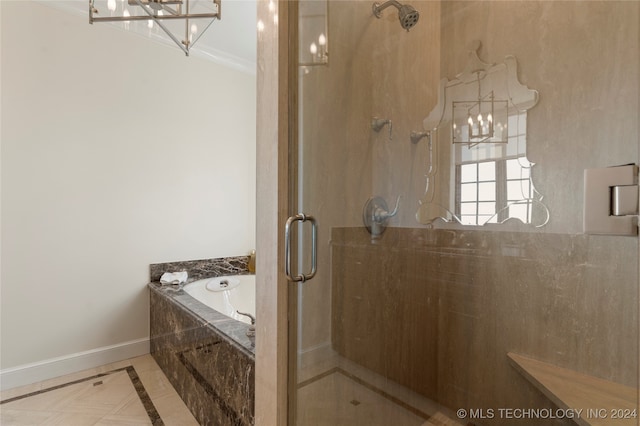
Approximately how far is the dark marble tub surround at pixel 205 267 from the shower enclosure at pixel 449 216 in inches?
77.4

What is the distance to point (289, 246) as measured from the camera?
3.33 ft

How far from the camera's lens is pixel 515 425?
1.09m

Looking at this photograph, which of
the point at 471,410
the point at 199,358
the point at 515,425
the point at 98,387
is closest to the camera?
the point at 515,425

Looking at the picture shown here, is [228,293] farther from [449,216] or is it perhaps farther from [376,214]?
[449,216]

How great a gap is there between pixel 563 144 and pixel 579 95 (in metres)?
0.15

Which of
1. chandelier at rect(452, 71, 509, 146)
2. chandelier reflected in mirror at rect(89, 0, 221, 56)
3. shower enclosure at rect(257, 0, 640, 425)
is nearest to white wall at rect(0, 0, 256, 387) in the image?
chandelier reflected in mirror at rect(89, 0, 221, 56)

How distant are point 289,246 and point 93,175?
2.22 metres

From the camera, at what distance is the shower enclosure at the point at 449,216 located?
91 cm

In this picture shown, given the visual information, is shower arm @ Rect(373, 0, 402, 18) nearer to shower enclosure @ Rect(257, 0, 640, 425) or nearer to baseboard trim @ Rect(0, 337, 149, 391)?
shower enclosure @ Rect(257, 0, 640, 425)

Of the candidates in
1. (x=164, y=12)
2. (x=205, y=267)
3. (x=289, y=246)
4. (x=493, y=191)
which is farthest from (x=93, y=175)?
(x=493, y=191)

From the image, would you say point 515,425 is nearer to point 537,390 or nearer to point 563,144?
point 537,390

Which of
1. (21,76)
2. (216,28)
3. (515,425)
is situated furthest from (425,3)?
(21,76)

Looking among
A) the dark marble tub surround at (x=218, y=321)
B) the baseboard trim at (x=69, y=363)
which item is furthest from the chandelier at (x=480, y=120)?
the baseboard trim at (x=69, y=363)

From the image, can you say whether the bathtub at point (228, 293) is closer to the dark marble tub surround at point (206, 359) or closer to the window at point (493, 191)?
the dark marble tub surround at point (206, 359)
